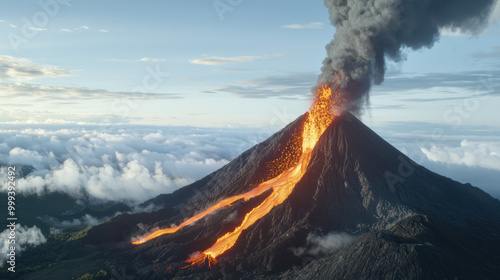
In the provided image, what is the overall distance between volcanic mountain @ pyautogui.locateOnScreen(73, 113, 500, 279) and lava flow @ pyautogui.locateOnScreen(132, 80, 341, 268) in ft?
4.29

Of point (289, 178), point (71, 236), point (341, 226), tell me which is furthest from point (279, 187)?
point (71, 236)

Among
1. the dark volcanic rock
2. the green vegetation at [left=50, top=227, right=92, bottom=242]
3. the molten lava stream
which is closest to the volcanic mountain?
the dark volcanic rock

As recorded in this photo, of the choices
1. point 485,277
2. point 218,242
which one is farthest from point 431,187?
point 218,242

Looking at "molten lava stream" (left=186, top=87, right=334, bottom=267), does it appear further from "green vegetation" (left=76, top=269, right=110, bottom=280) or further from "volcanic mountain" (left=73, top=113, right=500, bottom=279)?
"green vegetation" (left=76, top=269, right=110, bottom=280)

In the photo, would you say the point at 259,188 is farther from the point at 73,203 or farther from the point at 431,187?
the point at 73,203

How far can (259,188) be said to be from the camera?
68812 millimetres

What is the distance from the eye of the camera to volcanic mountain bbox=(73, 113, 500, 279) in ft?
136

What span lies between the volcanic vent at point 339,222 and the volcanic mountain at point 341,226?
0.50ft

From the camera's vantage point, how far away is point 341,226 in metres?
54.1

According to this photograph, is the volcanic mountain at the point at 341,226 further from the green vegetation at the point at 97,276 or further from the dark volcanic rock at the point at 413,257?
the green vegetation at the point at 97,276

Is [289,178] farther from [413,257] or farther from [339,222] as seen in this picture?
[413,257]

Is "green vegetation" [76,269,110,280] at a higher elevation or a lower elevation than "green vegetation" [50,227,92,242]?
higher

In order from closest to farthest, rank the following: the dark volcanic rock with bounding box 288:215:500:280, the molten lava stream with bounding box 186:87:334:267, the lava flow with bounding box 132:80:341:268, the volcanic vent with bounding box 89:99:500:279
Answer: the dark volcanic rock with bounding box 288:215:500:280, the volcanic vent with bounding box 89:99:500:279, the molten lava stream with bounding box 186:87:334:267, the lava flow with bounding box 132:80:341:268

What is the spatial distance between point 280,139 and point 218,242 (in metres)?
27.4
